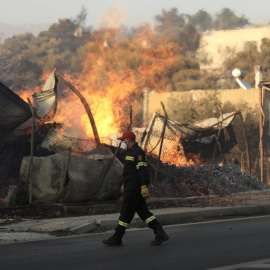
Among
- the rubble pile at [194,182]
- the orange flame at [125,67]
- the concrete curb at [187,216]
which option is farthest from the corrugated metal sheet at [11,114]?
the orange flame at [125,67]

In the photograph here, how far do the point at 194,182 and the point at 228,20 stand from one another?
156 metres

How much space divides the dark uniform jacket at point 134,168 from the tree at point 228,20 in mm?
166231

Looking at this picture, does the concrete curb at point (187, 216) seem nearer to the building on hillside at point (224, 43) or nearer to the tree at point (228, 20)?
the building on hillside at point (224, 43)

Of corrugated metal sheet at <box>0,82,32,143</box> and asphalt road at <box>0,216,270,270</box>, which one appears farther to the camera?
corrugated metal sheet at <box>0,82,32,143</box>

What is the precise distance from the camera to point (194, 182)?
85.1 feet

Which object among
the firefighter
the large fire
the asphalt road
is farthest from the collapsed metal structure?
the large fire

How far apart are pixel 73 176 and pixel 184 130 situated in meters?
18.0

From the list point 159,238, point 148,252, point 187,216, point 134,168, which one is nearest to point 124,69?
point 187,216

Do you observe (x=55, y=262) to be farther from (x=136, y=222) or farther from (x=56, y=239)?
(x=136, y=222)

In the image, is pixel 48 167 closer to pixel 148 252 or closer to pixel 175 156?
pixel 148 252

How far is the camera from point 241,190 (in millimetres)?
27922

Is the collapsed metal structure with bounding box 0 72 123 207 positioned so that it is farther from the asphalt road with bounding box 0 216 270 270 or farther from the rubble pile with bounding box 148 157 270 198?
the asphalt road with bounding box 0 216 270 270

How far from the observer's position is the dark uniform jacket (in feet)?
35.1

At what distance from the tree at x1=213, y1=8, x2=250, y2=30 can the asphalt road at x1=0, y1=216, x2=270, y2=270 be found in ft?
543
